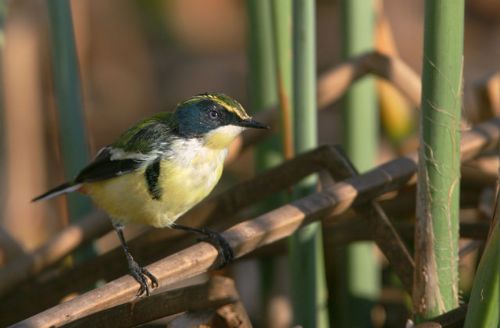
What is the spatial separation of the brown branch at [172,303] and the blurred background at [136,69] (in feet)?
4.27

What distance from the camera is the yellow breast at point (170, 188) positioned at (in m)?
3.06

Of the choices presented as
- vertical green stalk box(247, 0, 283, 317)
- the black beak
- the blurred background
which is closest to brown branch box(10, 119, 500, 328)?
the black beak

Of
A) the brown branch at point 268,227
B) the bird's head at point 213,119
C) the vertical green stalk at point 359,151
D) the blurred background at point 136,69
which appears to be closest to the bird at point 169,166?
the bird's head at point 213,119

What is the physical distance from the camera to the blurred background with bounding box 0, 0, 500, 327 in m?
4.52

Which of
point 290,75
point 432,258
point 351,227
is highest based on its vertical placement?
point 290,75

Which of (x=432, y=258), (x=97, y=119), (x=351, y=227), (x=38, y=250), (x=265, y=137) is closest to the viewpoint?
(x=432, y=258)

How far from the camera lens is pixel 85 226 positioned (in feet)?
10.9

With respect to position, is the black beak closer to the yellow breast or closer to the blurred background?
the yellow breast

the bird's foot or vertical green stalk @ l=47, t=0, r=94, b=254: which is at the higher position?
vertical green stalk @ l=47, t=0, r=94, b=254

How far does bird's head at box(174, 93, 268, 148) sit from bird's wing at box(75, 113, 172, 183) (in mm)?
87

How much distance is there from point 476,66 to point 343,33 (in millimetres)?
3122

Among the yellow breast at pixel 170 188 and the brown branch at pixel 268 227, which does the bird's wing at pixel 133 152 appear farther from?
the brown branch at pixel 268 227

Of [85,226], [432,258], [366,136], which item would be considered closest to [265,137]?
[366,136]

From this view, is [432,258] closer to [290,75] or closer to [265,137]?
[290,75]
